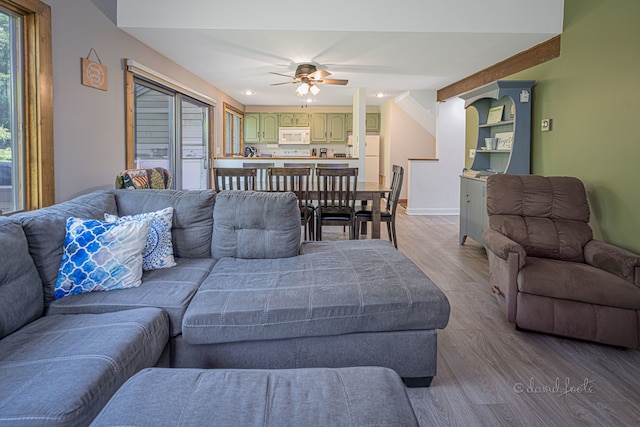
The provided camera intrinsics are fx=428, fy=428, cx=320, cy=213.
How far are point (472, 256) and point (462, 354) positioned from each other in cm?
248

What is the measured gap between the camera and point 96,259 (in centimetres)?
211

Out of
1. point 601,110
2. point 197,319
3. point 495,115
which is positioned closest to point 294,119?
point 495,115

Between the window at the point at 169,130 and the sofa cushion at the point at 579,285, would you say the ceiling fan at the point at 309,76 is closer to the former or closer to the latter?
the window at the point at 169,130

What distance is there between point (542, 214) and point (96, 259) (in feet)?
10.0

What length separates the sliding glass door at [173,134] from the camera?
462 cm

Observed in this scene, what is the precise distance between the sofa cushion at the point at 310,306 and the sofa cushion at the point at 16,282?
0.66m

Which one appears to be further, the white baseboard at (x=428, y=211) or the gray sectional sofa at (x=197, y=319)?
the white baseboard at (x=428, y=211)

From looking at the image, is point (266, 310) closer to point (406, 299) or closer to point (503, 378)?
point (406, 299)

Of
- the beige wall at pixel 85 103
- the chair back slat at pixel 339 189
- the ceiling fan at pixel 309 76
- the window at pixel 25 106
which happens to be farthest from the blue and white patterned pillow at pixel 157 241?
the ceiling fan at pixel 309 76

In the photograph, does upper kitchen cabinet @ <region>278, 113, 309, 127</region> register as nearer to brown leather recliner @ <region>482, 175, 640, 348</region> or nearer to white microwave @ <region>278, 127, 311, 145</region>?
white microwave @ <region>278, 127, 311, 145</region>

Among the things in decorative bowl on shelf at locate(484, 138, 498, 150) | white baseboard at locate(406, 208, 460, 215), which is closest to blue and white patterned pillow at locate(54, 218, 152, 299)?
decorative bowl on shelf at locate(484, 138, 498, 150)

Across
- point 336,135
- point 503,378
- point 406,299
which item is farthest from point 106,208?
point 336,135

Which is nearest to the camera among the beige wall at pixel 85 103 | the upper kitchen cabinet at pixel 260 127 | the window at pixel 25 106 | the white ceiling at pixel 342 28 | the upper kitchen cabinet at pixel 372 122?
the window at pixel 25 106

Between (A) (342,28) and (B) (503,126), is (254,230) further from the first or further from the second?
(B) (503,126)
